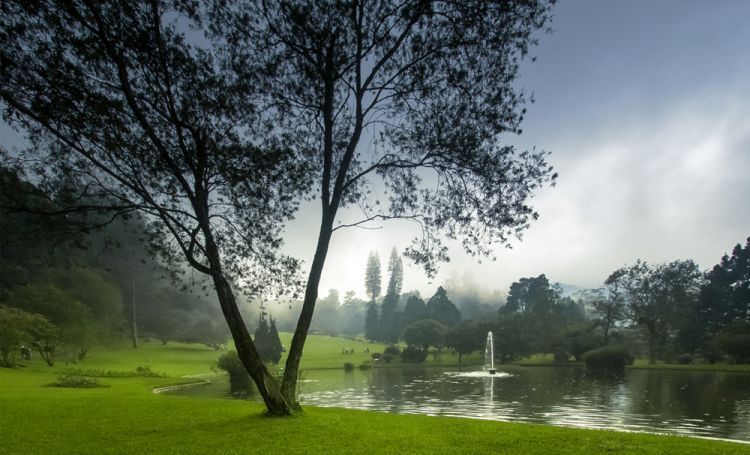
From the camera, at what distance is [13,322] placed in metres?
35.1

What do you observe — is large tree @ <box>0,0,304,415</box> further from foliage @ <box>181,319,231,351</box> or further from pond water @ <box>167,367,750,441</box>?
foliage @ <box>181,319,231,351</box>

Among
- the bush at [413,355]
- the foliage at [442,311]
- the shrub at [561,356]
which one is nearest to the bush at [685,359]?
the shrub at [561,356]

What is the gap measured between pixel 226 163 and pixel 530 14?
10262 millimetres

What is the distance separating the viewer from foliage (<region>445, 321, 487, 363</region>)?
7850cm

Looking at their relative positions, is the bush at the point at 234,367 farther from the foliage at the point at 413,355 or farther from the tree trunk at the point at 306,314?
the foliage at the point at 413,355

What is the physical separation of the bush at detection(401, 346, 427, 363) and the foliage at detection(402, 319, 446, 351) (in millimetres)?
3206

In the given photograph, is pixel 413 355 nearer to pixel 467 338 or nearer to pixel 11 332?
pixel 467 338

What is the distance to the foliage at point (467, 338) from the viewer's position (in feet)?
258

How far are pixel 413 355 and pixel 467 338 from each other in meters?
9.90

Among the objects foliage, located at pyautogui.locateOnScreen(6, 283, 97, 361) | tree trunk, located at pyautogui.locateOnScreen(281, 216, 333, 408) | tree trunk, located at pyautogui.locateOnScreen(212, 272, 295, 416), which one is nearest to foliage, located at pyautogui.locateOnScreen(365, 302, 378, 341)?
foliage, located at pyautogui.locateOnScreen(6, 283, 97, 361)

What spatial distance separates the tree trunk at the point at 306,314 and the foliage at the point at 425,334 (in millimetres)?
71883

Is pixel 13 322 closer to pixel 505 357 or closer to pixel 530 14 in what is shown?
pixel 530 14

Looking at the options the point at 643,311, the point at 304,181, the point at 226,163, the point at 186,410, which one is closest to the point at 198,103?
the point at 226,163

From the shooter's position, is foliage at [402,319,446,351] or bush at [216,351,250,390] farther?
foliage at [402,319,446,351]
